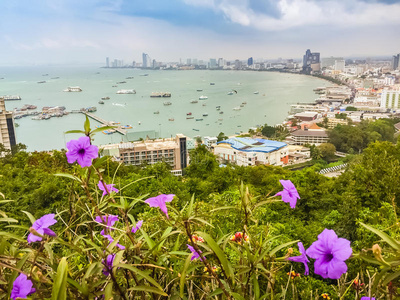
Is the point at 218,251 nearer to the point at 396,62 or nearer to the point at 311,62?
the point at 396,62

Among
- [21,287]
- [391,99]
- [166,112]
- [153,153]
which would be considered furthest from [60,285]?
[391,99]

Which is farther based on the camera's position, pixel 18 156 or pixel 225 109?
pixel 225 109

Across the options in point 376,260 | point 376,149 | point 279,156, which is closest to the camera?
point 376,260

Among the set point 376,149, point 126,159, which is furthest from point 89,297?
point 126,159

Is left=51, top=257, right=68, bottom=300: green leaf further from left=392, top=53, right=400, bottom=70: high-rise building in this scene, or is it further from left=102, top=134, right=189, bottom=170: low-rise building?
left=392, top=53, right=400, bottom=70: high-rise building

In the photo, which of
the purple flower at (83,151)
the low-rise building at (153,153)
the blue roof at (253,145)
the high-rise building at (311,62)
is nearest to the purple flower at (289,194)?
the purple flower at (83,151)

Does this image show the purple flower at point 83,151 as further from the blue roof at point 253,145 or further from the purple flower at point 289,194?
the blue roof at point 253,145

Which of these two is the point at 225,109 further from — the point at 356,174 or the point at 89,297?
the point at 89,297
